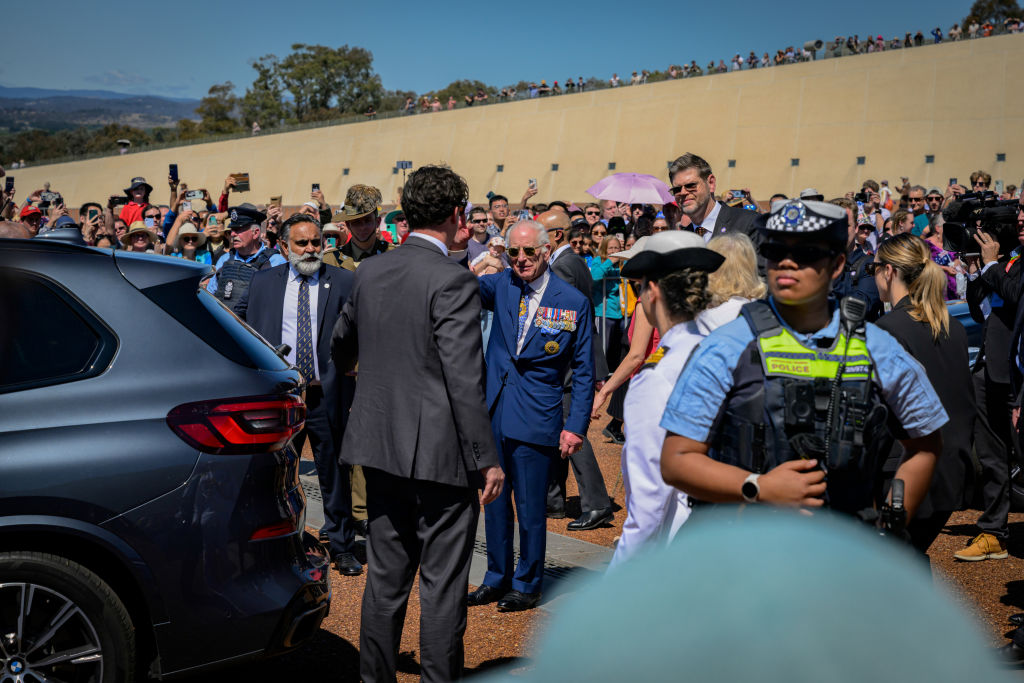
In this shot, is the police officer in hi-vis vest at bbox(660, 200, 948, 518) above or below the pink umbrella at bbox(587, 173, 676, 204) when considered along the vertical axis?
below

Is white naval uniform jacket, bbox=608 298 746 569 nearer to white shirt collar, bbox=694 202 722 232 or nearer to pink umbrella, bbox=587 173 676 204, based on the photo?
white shirt collar, bbox=694 202 722 232

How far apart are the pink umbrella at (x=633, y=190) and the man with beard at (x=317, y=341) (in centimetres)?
613

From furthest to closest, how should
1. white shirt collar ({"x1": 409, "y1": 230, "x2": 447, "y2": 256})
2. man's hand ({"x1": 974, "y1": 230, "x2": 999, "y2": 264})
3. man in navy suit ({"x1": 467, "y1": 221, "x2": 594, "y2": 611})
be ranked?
man's hand ({"x1": 974, "y1": 230, "x2": 999, "y2": 264}) < man in navy suit ({"x1": 467, "y1": 221, "x2": 594, "y2": 611}) < white shirt collar ({"x1": 409, "y1": 230, "x2": 447, "y2": 256})

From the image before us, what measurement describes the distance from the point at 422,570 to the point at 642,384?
128 cm

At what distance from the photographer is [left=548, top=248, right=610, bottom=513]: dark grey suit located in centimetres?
731

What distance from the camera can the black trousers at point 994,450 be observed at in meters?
6.89

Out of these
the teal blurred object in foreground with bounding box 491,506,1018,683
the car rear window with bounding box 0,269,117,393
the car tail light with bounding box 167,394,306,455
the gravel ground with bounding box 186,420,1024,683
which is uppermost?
the teal blurred object in foreground with bounding box 491,506,1018,683

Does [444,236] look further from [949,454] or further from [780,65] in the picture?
[780,65]

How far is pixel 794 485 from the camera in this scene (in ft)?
8.66

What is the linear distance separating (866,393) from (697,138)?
1955 inches

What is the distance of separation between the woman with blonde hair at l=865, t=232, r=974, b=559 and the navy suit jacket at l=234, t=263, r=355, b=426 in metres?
3.44

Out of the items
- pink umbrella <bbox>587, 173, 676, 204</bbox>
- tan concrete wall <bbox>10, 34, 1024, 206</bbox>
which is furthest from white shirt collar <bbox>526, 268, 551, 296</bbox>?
tan concrete wall <bbox>10, 34, 1024, 206</bbox>

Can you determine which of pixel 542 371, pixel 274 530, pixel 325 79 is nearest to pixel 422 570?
pixel 274 530

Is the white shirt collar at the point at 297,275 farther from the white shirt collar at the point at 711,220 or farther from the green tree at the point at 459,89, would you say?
the green tree at the point at 459,89
